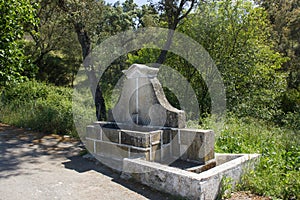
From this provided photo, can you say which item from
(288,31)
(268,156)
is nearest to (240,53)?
(268,156)

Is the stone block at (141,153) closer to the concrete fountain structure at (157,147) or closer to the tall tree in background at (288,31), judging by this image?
the concrete fountain structure at (157,147)

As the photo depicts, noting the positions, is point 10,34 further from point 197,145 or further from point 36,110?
point 36,110

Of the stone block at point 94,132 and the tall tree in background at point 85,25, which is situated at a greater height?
the tall tree in background at point 85,25

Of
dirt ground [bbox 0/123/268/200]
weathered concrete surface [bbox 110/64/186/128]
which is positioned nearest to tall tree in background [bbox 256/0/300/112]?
weathered concrete surface [bbox 110/64/186/128]

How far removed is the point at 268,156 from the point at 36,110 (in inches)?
339

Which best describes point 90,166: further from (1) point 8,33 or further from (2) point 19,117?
(2) point 19,117

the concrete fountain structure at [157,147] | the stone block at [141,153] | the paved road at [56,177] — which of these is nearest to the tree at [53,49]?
the paved road at [56,177]

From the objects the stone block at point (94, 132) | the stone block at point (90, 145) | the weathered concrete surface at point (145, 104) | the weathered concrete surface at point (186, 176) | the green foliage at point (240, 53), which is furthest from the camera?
the green foliage at point (240, 53)

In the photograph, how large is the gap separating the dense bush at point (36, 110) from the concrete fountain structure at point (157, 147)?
11.2 feet

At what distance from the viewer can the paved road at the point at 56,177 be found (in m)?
4.26

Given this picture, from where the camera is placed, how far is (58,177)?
16.4 ft

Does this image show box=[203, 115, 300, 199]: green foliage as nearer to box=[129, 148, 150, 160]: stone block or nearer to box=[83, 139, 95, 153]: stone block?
box=[129, 148, 150, 160]: stone block

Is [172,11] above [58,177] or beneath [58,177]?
above

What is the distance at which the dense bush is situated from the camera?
948 centimetres
